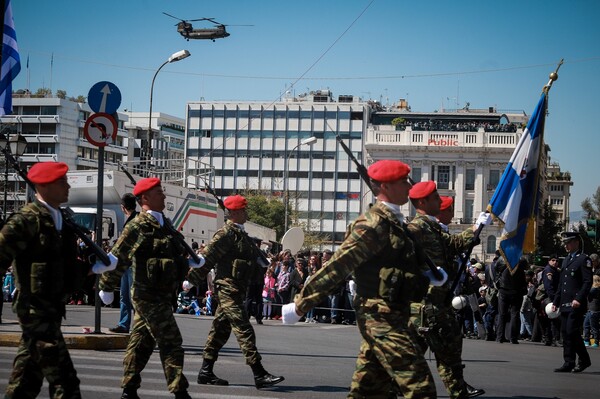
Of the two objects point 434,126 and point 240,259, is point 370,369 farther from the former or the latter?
point 434,126

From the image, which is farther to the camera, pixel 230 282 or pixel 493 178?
pixel 493 178

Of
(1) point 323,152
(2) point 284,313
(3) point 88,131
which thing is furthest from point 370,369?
(1) point 323,152

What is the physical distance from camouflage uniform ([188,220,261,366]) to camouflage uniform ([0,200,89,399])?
3.63m

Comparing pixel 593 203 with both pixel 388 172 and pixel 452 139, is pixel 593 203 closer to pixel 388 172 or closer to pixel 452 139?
pixel 452 139

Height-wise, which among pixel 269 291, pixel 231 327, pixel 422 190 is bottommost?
pixel 269 291

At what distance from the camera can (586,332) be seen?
21.3 metres

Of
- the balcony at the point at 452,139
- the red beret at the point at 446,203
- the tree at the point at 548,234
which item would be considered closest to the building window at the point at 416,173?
the balcony at the point at 452,139

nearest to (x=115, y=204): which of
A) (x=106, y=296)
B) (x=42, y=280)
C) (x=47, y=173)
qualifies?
(x=106, y=296)

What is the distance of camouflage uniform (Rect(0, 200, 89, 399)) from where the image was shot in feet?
23.4

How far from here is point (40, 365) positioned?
7121 millimetres

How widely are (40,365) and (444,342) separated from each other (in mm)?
3928

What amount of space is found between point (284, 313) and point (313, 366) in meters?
6.42

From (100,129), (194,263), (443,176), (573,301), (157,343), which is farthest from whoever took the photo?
(443,176)

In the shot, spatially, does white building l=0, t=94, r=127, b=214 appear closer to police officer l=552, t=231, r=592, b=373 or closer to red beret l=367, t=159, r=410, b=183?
police officer l=552, t=231, r=592, b=373
